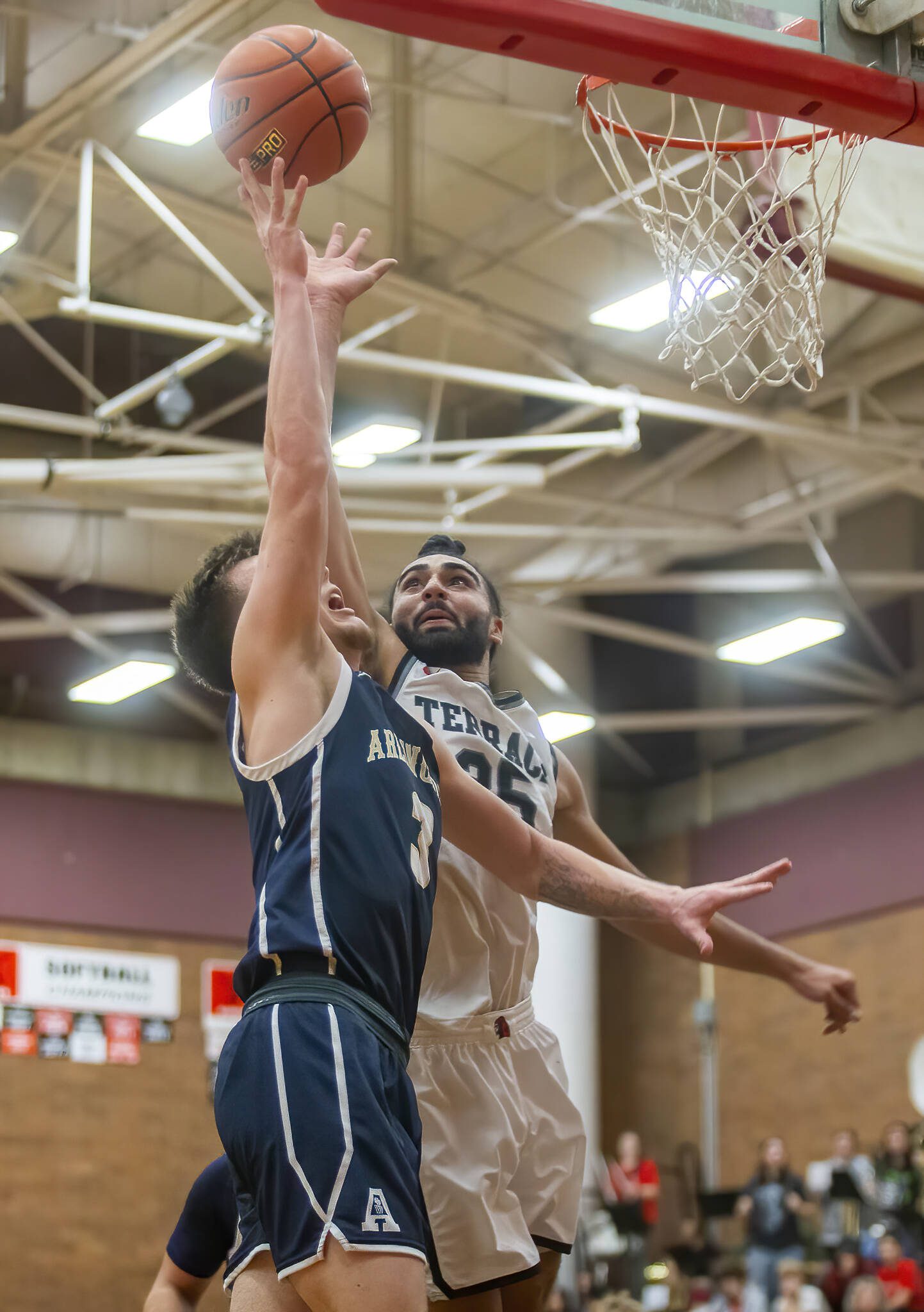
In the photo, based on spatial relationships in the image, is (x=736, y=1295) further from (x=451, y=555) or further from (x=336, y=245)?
(x=336, y=245)

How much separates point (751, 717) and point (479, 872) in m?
14.6

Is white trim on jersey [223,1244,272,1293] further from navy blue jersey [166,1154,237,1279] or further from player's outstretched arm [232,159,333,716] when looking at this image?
navy blue jersey [166,1154,237,1279]

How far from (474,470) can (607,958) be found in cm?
1029

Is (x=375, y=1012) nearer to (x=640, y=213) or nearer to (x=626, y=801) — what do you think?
(x=640, y=213)

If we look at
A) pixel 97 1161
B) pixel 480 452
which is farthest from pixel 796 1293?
pixel 480 452

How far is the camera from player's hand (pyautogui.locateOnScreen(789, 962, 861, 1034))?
4715 mm

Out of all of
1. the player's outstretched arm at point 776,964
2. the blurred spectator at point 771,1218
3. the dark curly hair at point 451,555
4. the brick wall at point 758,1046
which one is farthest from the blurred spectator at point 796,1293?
the dark curly hair at point 451,555

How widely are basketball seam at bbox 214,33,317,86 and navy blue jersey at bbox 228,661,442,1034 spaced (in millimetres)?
1911

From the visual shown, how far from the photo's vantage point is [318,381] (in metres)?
3.60

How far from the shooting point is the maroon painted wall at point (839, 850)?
61.2ft

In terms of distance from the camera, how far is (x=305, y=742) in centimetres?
334

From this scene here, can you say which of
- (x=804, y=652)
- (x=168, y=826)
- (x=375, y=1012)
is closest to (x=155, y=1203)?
(x=168, y=826)

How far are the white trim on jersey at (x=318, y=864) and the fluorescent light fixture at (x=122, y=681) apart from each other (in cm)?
1435

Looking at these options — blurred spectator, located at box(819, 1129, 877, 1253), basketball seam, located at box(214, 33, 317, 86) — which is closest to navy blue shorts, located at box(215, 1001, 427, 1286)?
basketball seam, located at box(214, 33, 317, 86)
